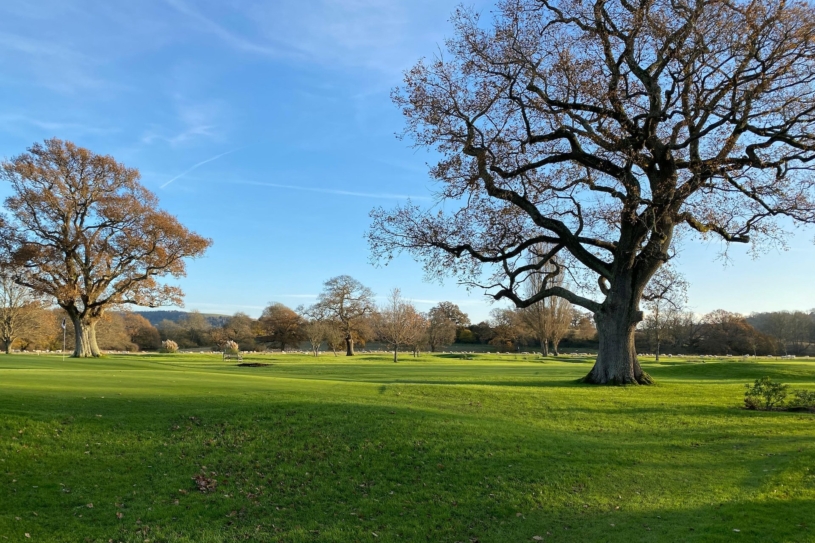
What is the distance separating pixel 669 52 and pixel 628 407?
12.9 metres

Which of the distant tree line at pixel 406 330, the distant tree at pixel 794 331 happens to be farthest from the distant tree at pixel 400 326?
the distant tree at pixel 794 331

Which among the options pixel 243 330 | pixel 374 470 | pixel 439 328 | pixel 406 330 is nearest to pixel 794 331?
pixel 439 328

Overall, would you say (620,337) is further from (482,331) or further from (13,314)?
(482,331)

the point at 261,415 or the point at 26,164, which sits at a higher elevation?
the point at 26,164

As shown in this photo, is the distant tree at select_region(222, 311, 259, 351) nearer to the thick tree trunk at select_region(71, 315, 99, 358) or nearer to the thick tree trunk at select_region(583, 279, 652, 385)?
the thick tree trunk at select_region(71, 315, 99, 358)

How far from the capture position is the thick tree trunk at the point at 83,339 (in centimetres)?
4284

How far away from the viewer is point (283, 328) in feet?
319

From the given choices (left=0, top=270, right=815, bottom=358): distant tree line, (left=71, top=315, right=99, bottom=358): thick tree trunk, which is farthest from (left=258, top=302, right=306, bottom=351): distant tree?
(left=71, top=315, right=99, bottom=358): thick tree trunk

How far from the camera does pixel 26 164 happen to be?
40.2m

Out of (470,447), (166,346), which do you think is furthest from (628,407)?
(166,346)

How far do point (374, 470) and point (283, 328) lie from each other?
9027 cm

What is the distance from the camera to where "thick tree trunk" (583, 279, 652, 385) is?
73.7 feet

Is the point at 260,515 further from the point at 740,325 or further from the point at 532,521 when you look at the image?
the point at 740,325

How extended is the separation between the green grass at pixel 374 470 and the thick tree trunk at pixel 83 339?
101 feet
